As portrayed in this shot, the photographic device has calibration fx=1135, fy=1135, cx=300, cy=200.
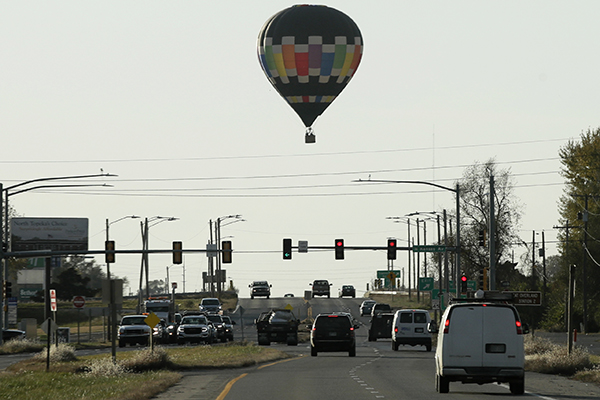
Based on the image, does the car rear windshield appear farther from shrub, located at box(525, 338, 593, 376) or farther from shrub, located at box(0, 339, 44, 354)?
shrub, located at box(0, 339, 44, 354)

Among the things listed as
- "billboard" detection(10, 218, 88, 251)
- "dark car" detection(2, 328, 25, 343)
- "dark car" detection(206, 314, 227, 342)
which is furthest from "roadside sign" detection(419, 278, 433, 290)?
"dark car" detection(2, 328, 25, 343)

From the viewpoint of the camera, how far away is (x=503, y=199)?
99875 mm

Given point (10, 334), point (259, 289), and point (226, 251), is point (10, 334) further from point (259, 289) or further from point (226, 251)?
point (259, 289)

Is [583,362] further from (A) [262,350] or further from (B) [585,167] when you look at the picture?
(B) [585,167]

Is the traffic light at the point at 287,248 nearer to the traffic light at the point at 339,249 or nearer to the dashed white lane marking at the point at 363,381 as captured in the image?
the traffic light at the point at 339,249

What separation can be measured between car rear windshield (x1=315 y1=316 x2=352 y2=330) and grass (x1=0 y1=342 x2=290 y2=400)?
7.01ft

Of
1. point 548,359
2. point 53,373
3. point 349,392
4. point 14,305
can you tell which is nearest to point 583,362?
point 548,359

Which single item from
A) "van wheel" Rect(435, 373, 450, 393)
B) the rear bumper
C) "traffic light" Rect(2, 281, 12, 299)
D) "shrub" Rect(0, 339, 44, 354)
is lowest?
"shrub" Rect(0, 339, 44, 354)

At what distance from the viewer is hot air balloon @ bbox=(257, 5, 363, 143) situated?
53.3 m

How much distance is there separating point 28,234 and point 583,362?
87.7 metres

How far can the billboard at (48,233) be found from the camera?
370 feet

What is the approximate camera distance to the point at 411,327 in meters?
49.8

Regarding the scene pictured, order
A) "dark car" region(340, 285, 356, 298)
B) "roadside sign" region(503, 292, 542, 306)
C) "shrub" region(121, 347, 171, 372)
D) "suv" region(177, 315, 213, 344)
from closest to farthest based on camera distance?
"shrub" region(121, 347, 171, 372), "roadside sign" region(503, 292, 542, 306), "suv" region(177, 315, 213, 344), "dark car" region(340, 285, 356, 298)

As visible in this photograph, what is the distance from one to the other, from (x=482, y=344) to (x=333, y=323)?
2095cm
